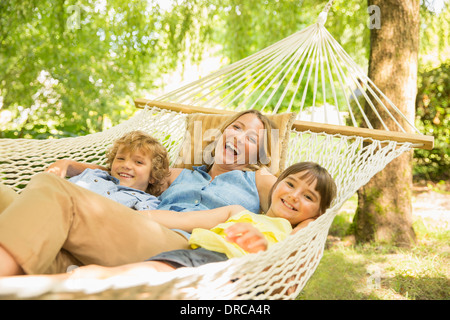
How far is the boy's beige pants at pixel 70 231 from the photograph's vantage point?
88 cm

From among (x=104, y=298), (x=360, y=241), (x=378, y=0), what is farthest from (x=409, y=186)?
(x=104, y=298)

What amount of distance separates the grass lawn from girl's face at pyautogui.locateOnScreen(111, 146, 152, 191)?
119 cm

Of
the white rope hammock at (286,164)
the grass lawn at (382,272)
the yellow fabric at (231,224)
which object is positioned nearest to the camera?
the white rope hammock at (286,164)

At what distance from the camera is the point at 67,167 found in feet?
5.60

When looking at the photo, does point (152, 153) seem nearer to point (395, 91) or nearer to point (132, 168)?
point (132, 168)

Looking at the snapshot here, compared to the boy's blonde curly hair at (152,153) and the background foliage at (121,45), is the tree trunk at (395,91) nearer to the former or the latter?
the background foliage at (121,45)

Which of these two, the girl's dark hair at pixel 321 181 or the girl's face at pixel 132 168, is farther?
the girl's face at pixel 132 168

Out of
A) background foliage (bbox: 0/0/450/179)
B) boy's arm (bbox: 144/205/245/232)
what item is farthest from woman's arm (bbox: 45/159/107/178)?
background foliage (bbox: 0/0/450/179)

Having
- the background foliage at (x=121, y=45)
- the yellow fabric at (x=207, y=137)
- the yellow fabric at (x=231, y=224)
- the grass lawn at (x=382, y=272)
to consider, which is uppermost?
the background foliage at (x=121, y=45)

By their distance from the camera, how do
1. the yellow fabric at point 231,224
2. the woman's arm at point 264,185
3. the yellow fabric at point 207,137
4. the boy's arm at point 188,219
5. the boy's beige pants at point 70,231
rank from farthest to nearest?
the yellow fabric at point 207,137 < the woman's arm at point 264,185 < the boy's arm at point 188,219 < the yellow fabric at point 231,224 < the boy's beige pants at point 70,231

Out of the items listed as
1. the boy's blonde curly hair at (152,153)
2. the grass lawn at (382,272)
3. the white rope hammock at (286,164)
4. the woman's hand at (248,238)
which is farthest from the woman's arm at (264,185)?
the grass lawn at (382,272)

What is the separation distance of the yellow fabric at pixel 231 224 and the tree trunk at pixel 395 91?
1.82 metres

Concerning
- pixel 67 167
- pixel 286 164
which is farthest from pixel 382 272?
pixel 67 167

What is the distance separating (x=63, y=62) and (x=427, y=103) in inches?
146
